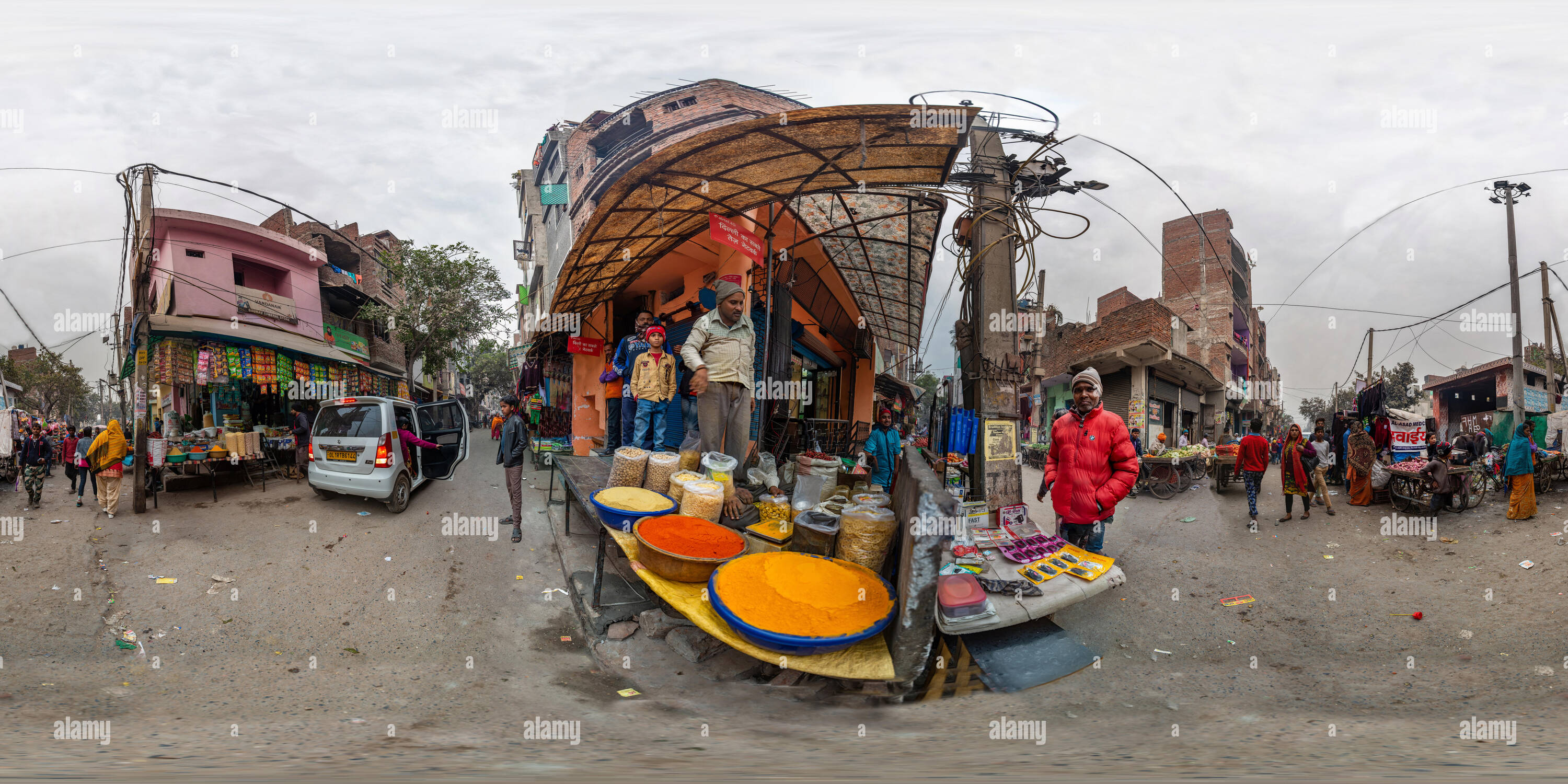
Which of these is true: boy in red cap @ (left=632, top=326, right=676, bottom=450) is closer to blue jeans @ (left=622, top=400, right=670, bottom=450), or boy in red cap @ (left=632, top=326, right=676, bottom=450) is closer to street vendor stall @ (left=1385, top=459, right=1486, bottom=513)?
blue jeans @ (left=622, top=400, right=670, bottom=450)

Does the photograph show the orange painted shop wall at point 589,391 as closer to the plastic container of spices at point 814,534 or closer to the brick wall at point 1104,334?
the plastic container of spices at point 814,534

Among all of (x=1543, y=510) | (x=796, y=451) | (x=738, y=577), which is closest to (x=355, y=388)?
(x=796, y=451)

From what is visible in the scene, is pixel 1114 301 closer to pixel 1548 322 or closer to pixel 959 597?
pixel 1548 322

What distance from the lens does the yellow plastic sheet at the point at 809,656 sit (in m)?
3.24

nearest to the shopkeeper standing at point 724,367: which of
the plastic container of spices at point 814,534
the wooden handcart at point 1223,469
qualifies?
the plastic container of spices at point 814,534

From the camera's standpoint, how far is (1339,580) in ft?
19.4

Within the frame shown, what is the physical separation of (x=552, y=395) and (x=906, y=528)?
14.5m

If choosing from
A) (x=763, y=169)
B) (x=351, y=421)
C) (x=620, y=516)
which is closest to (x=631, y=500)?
(x=620, y=516)

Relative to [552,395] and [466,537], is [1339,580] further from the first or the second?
[552,395]

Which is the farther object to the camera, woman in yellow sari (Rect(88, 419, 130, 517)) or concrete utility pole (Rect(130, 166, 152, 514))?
concrete utility pole (Rect(130, 166, 152, 514))

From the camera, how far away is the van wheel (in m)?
8.05

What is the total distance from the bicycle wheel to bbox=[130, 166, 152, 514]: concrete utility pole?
17.0 meters

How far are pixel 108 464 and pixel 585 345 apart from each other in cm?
675

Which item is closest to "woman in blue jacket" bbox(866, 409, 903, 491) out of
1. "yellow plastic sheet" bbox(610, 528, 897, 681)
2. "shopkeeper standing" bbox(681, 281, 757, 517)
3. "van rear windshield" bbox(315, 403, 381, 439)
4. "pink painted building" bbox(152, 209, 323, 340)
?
"shopkeeper standing" bbox(681, 281, 757, 517)
